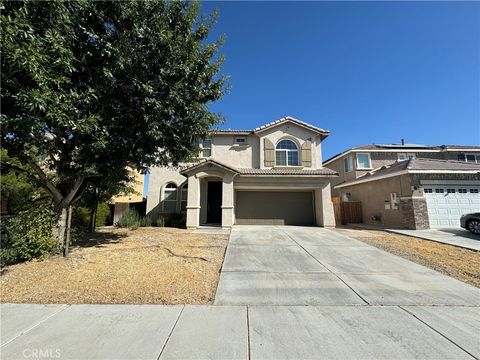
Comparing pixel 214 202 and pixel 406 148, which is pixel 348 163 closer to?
pixel 406 148

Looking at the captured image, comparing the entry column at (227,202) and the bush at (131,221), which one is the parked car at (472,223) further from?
the bush at (131,221)

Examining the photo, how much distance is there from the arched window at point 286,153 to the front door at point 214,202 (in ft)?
15.0

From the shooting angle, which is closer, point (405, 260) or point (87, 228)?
point (405, 260)

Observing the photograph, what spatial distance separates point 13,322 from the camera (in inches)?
131

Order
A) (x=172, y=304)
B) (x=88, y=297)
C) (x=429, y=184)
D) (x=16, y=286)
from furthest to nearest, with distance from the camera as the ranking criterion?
1. (x=429, y=184)
2. (x=16, y=286)
3. (x=88, y=297)
4. (x=172, y=304)

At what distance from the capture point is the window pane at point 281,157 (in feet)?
51.8

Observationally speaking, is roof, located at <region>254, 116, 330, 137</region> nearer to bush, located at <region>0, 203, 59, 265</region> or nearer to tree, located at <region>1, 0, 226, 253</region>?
tree, located at <region>1, 0, 226, 253</region>

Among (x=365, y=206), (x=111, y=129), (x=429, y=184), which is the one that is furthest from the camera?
(x=365, y=206)

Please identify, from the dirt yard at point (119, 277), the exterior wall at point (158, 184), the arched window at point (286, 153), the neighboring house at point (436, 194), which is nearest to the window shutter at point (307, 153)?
the arched window at point (286, 153)

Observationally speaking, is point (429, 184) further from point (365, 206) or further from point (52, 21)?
point (52, 21)

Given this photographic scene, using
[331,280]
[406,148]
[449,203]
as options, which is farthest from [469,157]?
[331,280]

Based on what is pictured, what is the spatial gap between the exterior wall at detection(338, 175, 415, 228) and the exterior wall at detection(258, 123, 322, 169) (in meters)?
4.36

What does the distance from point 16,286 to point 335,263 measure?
7.52 metres

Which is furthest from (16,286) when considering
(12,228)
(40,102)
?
(40,102)
